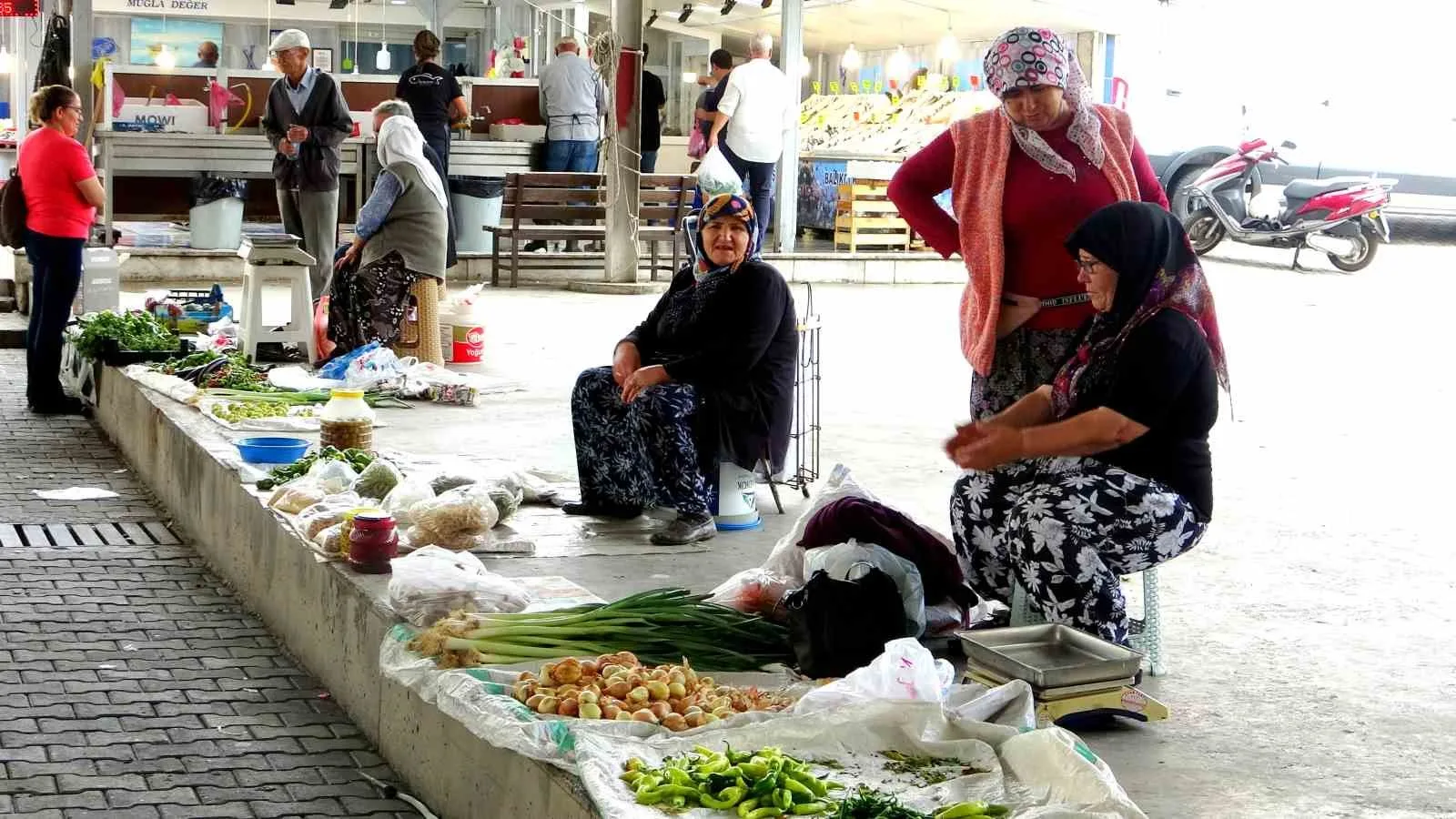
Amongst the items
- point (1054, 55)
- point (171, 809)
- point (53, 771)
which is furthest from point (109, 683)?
point (1054, 55)

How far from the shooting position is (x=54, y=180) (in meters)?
7.93

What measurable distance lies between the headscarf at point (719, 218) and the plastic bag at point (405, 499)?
112 centimetres

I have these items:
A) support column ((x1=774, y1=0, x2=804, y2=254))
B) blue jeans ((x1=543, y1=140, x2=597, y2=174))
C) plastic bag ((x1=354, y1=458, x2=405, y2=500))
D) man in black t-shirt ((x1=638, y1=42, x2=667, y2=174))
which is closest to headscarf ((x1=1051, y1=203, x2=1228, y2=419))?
plastic bag ((x1=354, y1=458, x2=405, y2=500))

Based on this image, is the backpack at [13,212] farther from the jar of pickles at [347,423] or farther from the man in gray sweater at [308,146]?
the jar of pickles at [347,423]

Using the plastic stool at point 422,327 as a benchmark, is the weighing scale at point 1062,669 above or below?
below

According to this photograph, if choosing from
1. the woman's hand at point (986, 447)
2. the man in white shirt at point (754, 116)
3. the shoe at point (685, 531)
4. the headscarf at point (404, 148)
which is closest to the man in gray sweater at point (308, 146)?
the headscarf at point (404, 148)

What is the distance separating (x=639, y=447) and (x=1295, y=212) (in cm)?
1275

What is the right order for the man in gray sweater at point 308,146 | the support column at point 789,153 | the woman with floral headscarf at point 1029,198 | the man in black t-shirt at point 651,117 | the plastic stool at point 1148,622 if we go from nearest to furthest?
the plastic stool at point 1148,622 < the woman with floral headscarf at point 1029,198 < the man in gray sweater at point 308,146 < the support column at point 789,153 < the man in black t-shirt at point 651,117

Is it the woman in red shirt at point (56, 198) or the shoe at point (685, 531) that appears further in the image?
the woman in red shirt at point (56, 198)

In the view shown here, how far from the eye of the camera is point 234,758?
3953 mm

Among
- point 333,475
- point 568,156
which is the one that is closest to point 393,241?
point 333,475

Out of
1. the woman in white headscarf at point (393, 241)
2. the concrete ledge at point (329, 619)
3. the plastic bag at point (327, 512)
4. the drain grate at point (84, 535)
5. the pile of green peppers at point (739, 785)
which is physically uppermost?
the woman in white headscarf at point (393, 241)

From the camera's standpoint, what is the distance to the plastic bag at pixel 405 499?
Answer: 16.1 feet

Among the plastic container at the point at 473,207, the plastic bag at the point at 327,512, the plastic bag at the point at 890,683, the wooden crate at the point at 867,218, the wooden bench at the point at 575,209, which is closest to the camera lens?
the plastic bag at the point at 890,683
